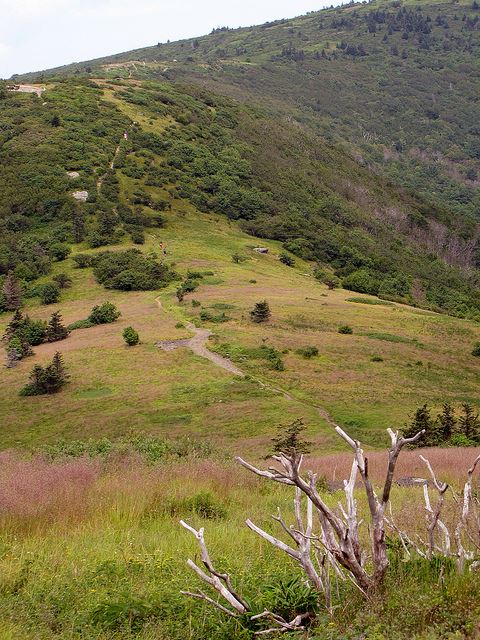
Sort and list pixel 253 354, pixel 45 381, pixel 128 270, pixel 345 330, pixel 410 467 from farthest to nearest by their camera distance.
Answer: pixel 128 270, pixel 345 330, pixel 253 354, pixel 45 381, pixel 410 467

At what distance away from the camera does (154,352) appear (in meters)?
33.0

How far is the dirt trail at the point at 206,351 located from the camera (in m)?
26.0

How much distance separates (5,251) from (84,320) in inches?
973

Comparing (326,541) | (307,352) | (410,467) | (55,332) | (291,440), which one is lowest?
(307,352)

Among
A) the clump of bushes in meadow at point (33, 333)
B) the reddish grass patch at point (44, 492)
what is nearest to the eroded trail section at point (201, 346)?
the clump of bushes in meadow at point (33, 333)

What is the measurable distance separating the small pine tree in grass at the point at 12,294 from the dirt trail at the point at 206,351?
20058 mm

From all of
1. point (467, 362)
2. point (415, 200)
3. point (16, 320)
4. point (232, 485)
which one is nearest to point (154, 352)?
point (16, 320)

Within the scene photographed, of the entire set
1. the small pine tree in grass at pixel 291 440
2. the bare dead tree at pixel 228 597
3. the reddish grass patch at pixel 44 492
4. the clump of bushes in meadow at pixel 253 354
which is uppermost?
the bare dead tree at pixel 228 597

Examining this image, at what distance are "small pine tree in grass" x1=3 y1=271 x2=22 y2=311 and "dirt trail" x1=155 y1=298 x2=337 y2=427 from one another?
20058mm

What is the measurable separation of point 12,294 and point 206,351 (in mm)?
26031

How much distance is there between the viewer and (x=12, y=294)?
51.2m

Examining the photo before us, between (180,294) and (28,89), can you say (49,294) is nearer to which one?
(180,294)

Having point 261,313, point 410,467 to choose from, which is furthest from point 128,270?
point 410,467

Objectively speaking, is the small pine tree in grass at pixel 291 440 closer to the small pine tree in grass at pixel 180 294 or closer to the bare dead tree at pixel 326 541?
the bare dead tree at pixel 326 541
